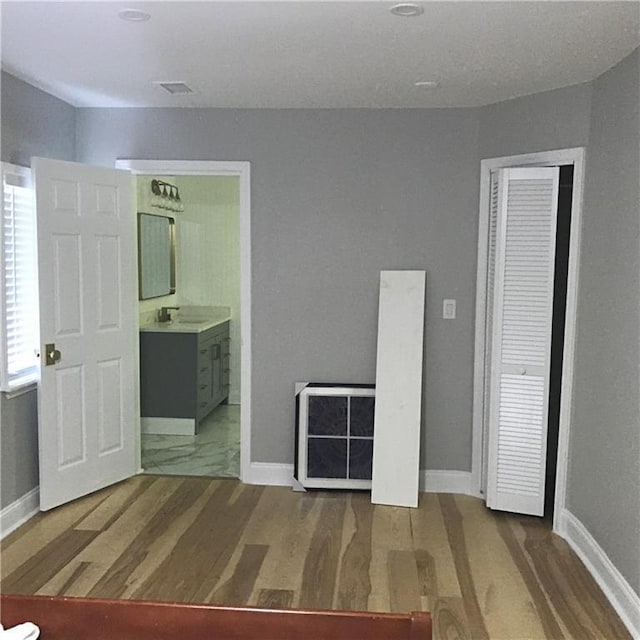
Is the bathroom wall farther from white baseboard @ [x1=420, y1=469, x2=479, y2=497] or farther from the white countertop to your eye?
white baseboard @ [x1=420, y1=469, x2=479, y2=497]

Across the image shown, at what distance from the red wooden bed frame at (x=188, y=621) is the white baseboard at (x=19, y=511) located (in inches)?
109

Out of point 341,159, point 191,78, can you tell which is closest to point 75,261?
point 191,78

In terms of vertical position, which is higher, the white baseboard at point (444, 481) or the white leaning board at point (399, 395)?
the white leaning board at point (399, 395)

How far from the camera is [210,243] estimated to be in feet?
23.2

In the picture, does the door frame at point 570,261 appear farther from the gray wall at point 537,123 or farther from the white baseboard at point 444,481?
the white baseboard at point 444,481

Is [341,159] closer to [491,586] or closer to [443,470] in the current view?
[443,470]

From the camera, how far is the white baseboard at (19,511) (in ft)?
13.1

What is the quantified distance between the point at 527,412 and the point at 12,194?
3.15m

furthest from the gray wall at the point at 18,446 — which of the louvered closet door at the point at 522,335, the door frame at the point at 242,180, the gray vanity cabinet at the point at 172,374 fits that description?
the louvered closet door at the point at 522,335

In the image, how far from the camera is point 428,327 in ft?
15.8

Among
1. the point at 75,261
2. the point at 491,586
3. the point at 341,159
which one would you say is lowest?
the point at 491,586

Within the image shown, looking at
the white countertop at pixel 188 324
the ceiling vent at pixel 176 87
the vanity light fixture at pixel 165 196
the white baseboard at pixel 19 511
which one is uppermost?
the ceiling vent at pixel 176 87

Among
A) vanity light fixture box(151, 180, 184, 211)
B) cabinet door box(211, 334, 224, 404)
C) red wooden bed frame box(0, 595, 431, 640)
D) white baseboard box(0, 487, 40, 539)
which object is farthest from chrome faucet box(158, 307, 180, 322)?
red wooden bed frame box(0, 595, 431, 640)

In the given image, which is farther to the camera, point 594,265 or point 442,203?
point 442,203
